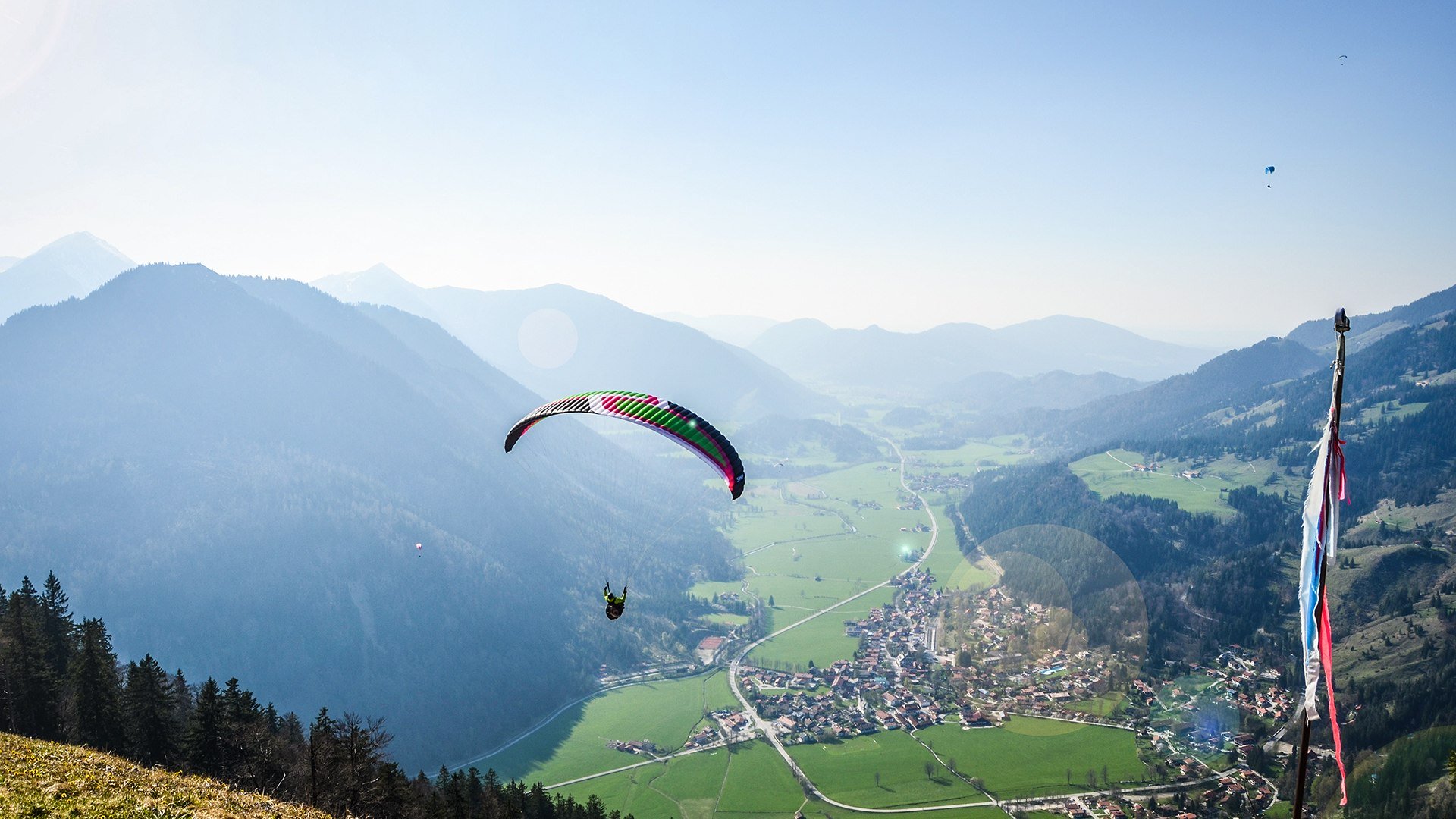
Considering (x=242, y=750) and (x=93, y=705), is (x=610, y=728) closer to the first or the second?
(x=242, y=750)

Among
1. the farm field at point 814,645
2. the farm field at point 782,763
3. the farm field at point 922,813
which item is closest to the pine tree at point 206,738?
the farm field at point 782,763

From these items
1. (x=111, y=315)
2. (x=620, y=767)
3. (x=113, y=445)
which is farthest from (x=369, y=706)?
(x=111, y=315)

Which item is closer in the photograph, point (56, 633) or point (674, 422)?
point (674, 422)

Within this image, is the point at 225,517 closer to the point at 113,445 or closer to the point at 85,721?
the point at 113,445

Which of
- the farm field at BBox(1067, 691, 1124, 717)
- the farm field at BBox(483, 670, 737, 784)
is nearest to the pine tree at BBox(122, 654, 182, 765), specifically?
the farm field at BBox(483, 670, 737, 784)

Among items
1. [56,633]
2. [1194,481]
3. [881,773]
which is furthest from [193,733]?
[1194,481]

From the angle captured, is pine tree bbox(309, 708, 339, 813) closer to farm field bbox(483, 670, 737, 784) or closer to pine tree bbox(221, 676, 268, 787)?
pine tree bbox(221, 676, 268, 787)
